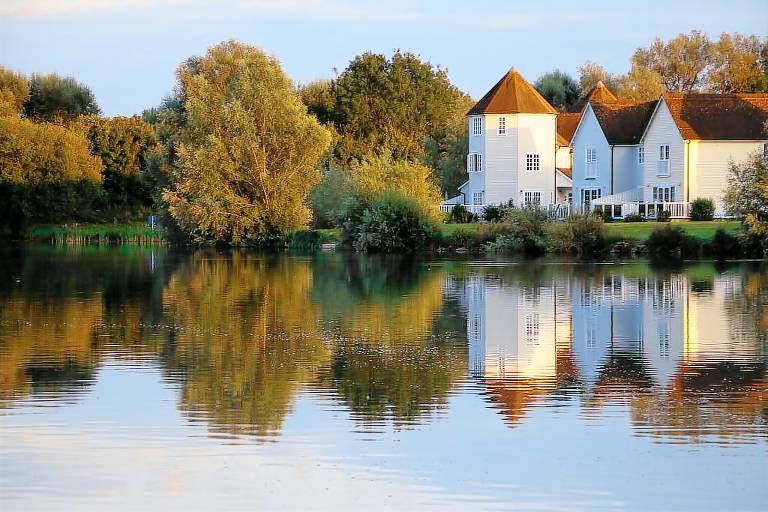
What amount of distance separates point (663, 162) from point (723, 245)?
56.1 ft

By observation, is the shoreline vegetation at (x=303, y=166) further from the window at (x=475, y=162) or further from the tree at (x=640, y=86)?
the window at (x=475, y=162)

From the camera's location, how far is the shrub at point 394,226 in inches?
2420

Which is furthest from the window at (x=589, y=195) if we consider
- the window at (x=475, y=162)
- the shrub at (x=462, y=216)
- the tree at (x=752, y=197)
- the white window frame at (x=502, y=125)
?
the tree at (x=752, y=197)

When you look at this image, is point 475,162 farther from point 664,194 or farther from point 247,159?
point 247,159

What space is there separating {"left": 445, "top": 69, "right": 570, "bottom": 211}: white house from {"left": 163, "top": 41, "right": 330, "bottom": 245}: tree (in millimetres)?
12889

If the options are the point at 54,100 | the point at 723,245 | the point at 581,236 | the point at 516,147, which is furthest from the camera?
the point at 54,100

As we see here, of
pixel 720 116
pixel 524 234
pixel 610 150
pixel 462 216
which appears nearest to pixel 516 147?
pixel 610 150

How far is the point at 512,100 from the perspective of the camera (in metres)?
77.4

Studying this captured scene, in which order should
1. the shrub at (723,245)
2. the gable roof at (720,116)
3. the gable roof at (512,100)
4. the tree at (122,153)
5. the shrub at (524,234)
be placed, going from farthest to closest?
the tree at (122,153) < the gable roof at (512,100) < the gable roof at (720,116) < the shrub at (524,234) < the shrub at (723,245)

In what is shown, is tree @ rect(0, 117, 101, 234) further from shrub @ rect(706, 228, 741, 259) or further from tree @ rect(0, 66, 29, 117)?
shrub @ rect(706, 228, 741, 259)

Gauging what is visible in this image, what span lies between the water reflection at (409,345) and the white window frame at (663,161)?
29718 mm

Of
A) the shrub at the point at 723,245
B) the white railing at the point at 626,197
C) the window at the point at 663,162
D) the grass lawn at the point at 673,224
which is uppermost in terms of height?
the window at the point at 663,162

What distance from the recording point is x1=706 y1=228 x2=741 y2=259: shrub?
52281 millimetres

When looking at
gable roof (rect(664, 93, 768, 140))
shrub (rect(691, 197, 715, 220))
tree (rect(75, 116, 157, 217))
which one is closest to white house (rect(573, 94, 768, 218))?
gable roof (rect(664, 93, 768, 140))
